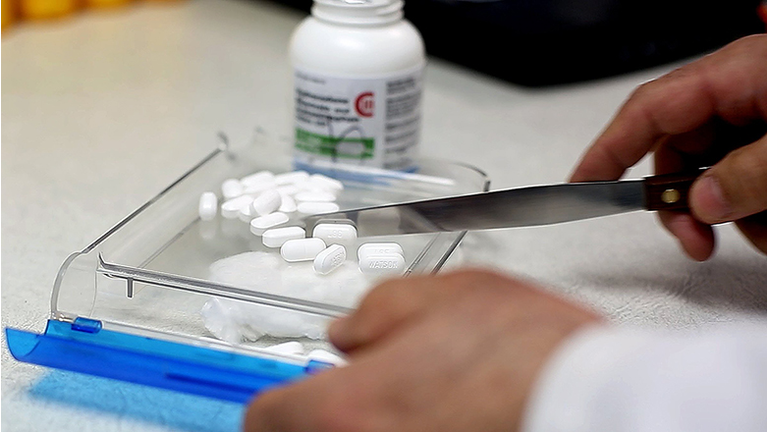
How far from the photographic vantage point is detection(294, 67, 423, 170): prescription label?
661mm

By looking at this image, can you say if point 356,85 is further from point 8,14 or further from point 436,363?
point 8,14

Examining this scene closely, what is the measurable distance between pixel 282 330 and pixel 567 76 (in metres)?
0.61

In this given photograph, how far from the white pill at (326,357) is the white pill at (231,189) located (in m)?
0.19

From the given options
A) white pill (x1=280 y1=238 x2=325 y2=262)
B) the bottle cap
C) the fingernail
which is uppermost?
the bottle cap

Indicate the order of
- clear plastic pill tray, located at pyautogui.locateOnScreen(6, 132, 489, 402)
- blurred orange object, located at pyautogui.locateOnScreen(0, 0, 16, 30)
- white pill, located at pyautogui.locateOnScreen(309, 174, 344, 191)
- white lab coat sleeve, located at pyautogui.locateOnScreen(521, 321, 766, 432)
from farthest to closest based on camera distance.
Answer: blurred orange object, located at pyautogui.locateOnScreen(0, 0, 16, 30)
white pill, located at pyautogui.locateOnScreen(309, 174, 344, 191)
clear plastic pill tray, located at pyautogui.locateOnScreen(6, 132, 489, 402)
white lab coat sleeve, located at pyautogui.locateOnScreen(521, 321, 766, 432)

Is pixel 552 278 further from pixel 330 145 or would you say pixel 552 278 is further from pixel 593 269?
pixel 330 145

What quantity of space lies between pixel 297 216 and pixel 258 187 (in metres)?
0.05

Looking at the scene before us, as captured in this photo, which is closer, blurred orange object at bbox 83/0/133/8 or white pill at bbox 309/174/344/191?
white pill at bbox 309/174/344/191

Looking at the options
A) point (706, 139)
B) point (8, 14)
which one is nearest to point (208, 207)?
point (706, 139)

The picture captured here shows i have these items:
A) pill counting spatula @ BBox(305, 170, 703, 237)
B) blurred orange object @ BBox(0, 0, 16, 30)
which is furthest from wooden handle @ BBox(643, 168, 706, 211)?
blurred orange object @ BBox(0, 0, 16, 30)

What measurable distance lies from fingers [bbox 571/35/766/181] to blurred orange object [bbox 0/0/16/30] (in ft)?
2.48

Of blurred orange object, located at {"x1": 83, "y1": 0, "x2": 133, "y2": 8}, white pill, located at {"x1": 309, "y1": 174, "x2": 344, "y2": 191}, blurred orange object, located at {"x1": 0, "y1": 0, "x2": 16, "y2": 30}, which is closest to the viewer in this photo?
white pill, located at {"x1": 309, "y1": 174, "x2": 344, "y2": 191}

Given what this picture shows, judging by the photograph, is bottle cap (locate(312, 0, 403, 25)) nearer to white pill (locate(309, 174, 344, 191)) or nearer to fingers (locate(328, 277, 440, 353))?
white pill (locate(309, 174, 344, 191))

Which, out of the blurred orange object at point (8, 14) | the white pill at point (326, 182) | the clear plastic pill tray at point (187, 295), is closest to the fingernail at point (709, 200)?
the clear plastic pill tray at point (187, 295)
